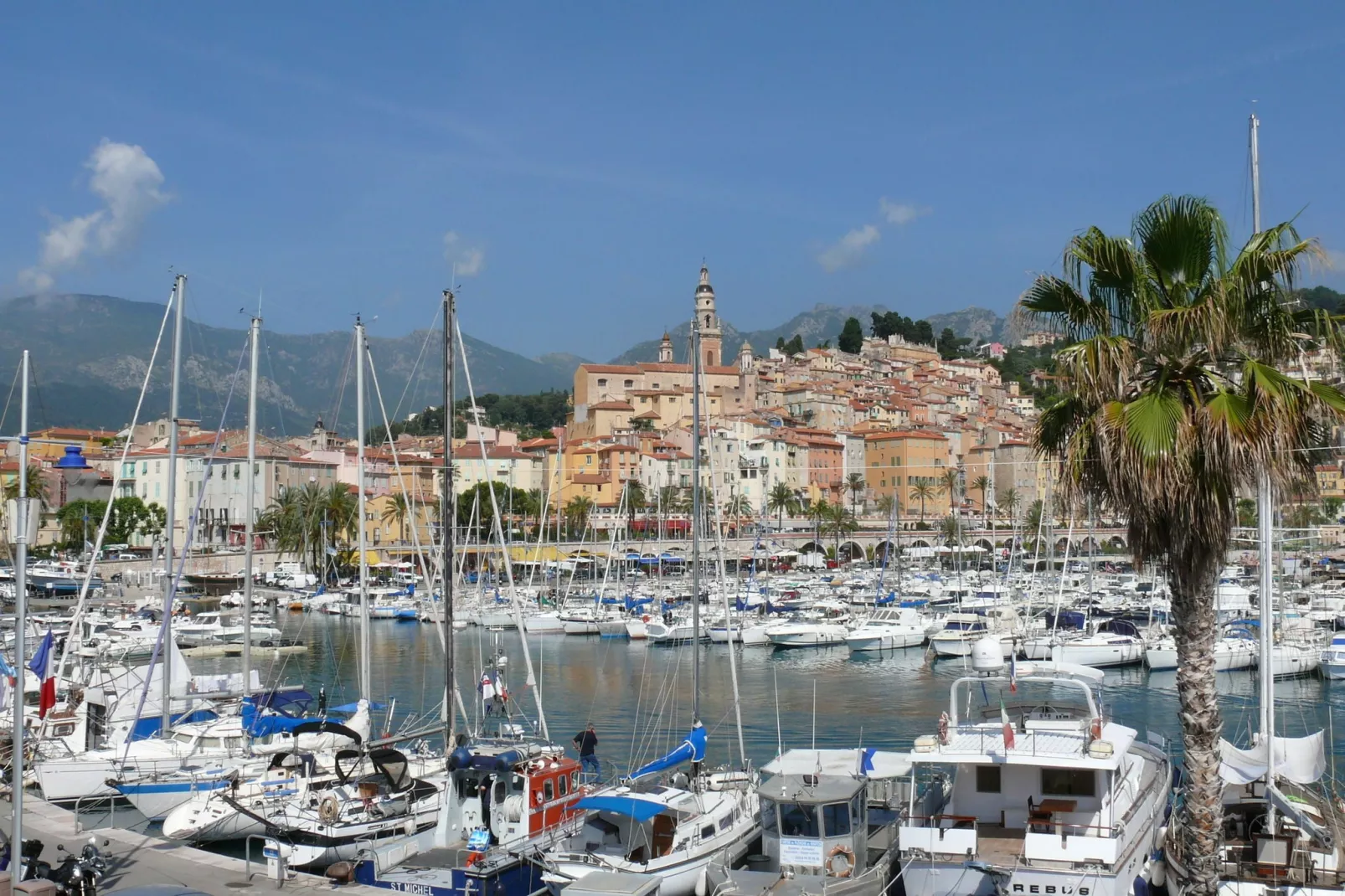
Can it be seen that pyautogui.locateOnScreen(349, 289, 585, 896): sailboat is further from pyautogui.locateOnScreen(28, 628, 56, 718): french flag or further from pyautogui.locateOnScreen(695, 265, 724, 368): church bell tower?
pyautogui.locateOnScreen(695, 265, 724, 368): church bell tower

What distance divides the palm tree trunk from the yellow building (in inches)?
4541

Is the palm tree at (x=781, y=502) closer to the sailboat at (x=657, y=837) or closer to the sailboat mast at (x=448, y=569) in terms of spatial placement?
the sailboat mast at (x=448, y=569)

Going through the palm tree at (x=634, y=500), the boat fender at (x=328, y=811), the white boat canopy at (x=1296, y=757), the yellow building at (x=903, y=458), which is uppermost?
the yellow building at (x=903, y=458)

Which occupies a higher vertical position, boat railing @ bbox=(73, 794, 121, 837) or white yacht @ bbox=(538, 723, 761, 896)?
white yacht @ bbox=(538, 723, 761, 896)

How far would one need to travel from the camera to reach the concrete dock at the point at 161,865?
14.5 m

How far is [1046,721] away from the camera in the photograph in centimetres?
1510

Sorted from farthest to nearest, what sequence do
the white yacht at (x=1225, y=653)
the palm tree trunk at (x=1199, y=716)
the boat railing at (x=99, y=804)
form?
1. the white yacht at (x=1225, y=653)
2. the boat railing at (x=99, y=804)
3. the palm tree trunk at (x=1199, y=716)

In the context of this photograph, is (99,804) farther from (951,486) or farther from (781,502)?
(781,502)

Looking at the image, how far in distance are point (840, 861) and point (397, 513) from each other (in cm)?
7676

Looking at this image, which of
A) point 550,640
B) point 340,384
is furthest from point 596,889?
point 550,640

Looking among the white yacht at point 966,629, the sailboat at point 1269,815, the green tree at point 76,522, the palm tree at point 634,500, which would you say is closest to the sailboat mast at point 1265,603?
the sailboat at point 1269,815

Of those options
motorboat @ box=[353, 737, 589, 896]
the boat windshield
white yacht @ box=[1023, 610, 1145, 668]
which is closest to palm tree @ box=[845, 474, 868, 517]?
white yacht @ box=[1023, 610, 1145, 668]

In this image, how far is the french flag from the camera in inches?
925

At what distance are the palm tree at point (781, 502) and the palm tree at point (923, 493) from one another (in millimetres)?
11136
